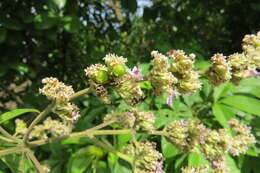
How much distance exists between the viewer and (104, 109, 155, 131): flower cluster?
1.08 metres

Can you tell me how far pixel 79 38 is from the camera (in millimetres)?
2555

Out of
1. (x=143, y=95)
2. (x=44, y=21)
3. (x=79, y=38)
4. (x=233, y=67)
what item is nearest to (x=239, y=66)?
(x=233, y=67)

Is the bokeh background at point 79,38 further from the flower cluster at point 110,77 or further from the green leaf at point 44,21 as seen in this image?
the flower cluster at point 110,77

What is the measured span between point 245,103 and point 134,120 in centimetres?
62

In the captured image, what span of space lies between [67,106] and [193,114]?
0.83m

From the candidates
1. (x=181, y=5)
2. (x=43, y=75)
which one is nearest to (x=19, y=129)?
(x=43, y=75)

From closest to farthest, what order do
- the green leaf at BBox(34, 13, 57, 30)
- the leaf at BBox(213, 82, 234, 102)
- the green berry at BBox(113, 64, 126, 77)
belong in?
the green berry at BBox(113, 64, 126, 77), the leaf at BBox(213, 82, 234, 102), the green leaf at BBox(34, 13, 57, 30)

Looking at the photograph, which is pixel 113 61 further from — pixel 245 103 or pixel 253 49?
pixel 245 103

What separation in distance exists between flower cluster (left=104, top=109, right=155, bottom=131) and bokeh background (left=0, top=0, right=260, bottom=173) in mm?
162

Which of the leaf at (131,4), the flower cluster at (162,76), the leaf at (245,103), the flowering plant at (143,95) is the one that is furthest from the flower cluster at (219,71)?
the leaf at (131,4)

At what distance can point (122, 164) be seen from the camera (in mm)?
1462

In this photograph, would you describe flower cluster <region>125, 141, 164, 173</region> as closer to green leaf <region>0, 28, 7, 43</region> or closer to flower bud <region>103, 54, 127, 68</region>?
flower bud <region>103, 54, 127, 68</region>

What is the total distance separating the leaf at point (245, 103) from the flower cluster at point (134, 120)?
0.55 m

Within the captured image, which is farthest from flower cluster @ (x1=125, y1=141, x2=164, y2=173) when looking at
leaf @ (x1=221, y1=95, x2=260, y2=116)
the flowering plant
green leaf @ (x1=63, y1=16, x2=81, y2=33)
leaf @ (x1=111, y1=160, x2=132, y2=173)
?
green leaf @ (x1=63, y1=16, x2=81, y2=33)
